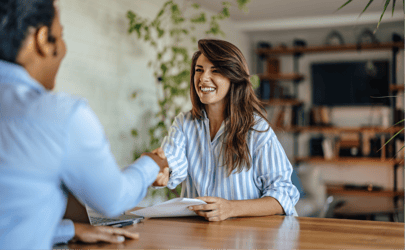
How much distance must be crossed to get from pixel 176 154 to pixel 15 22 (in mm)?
1013

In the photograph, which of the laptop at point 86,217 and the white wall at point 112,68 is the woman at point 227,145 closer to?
the laptop at point 86,217

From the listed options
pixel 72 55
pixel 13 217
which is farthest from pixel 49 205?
pixel 72 55

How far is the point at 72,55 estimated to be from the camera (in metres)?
3.00

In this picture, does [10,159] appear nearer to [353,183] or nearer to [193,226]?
[193,226]

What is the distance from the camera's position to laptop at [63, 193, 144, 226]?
3.59 feet

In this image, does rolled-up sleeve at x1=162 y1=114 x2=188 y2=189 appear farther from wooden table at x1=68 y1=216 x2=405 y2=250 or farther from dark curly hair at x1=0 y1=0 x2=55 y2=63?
dark curly hair at x1=0 y1=0 x2=55 y2=63

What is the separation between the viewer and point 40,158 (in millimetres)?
615

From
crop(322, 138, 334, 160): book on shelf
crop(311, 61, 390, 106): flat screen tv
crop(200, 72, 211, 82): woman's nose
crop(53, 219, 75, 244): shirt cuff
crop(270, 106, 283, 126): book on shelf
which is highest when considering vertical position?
crop(311, 61, 390, 106): flat screen tv

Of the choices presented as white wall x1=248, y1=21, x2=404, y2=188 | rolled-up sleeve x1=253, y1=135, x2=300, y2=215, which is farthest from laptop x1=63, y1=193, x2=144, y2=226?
white wall x1=248, y1=21, x2=404, y2=188

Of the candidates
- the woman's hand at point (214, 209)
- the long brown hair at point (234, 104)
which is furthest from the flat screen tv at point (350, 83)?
the woman's hand at point (214, 209)

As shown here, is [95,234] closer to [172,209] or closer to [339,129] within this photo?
[172,209]

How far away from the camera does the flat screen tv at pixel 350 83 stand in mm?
5809

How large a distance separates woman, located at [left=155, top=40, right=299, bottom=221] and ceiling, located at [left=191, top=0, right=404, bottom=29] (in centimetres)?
334

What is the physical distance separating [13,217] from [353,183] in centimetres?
593
